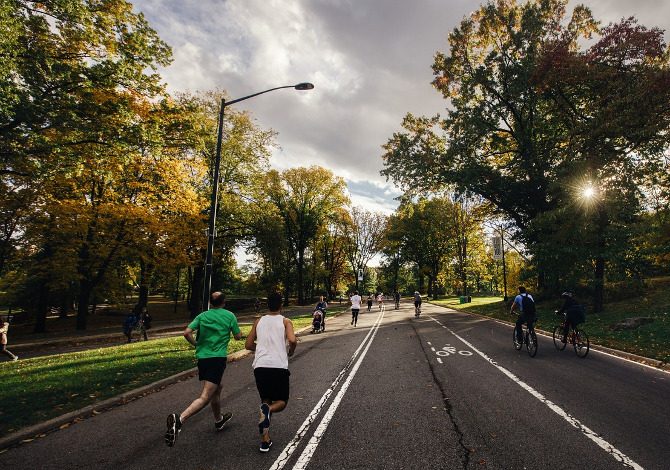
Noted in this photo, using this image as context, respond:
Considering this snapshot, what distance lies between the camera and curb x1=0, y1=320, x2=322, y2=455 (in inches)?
176

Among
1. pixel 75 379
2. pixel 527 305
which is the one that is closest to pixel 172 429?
pixel 75 379

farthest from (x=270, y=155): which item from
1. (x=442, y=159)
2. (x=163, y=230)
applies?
(x=442, y=159)

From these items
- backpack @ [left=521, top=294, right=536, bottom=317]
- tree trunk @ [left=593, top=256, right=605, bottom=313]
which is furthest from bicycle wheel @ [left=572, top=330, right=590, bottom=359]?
tree trunk @ [left=593, top=256, right=605, bottom=313]

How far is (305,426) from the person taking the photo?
482cm

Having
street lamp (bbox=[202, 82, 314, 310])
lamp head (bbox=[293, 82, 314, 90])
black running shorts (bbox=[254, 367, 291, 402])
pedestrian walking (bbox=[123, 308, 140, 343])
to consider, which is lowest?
pedestrian walking (bbox=[123, 308, 140, 343])

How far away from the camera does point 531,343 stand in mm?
9758

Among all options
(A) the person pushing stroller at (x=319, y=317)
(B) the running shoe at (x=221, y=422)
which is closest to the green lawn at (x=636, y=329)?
(A) the person pushing stroller at (x=319, y=317)

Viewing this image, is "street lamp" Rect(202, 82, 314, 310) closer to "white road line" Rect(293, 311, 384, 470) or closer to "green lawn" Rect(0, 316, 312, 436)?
"green lawn" Rect(0, 316, 312, 436)

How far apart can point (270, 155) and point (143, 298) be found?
16.6 m

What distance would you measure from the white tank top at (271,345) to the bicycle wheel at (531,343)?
8.50 meters

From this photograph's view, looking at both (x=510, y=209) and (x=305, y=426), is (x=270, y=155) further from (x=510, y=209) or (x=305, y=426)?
(x=305, y=426)

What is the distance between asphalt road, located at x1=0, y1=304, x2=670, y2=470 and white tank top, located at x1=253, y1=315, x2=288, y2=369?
1.04 meters

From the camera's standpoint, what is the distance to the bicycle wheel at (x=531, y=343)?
31.5ft

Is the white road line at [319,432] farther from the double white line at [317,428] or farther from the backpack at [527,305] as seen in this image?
the backpack at [527,305]
